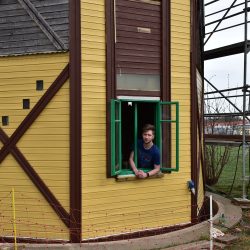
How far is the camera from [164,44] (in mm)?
7719

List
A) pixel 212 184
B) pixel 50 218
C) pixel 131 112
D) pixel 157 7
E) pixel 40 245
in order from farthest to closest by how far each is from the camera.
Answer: pixel 212 184
pixel 131 112
pixel 157 7
pixel 50 218
pixel 40 245

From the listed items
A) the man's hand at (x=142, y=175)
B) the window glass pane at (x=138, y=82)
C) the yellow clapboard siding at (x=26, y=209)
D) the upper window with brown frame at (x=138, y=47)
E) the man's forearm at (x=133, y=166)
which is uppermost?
the upper window with brown frame at (x=138, y=47)

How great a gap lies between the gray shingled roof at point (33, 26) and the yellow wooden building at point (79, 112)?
0.06 feet

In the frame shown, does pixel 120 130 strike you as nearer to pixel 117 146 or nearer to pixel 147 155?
pixel 117 146

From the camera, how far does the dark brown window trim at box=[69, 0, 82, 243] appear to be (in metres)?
6.93

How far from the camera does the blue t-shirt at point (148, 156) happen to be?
7.56 meters

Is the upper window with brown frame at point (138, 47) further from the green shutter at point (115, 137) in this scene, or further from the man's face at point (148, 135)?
the man's face at point (148, 135)

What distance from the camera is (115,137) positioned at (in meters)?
7.17

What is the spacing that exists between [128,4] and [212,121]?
9547 millimetres

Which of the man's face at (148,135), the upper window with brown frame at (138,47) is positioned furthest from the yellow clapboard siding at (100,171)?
the man's face at (148,135)

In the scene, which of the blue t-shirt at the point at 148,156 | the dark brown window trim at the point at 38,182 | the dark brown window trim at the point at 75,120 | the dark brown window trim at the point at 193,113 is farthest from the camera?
the dark brown window trim at the point at 193,113

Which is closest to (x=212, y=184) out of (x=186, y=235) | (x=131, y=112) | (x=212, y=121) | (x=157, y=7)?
(x=212, y=121)

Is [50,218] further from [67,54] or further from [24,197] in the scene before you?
[67,54]

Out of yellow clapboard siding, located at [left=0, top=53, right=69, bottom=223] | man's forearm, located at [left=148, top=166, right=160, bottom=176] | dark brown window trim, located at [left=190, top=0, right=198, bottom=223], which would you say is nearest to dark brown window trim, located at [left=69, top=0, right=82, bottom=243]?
yellow clapboard siding, located at [left=0, top=53, right=69, bottom=223]
